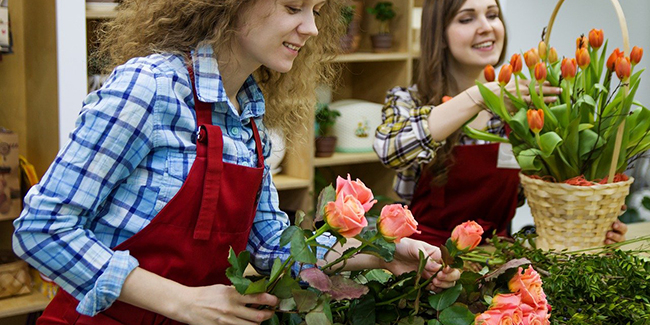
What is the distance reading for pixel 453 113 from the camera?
6.04 ft

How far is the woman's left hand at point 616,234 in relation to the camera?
166cm

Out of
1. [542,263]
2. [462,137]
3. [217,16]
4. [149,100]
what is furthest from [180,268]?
[462,137]

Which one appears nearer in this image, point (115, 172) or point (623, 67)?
point (115, 172)

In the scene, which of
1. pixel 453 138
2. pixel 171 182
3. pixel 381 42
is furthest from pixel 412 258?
pixel 381 42

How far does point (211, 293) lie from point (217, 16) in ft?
1.40

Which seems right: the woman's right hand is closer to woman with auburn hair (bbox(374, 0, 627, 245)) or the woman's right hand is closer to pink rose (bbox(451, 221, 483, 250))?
pink rose (bbox(451, 221, 483, 250))

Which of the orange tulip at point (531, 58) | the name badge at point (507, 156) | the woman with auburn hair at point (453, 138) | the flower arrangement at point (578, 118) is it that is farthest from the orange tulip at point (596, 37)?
the woman with auburn hair at point (453, 138)

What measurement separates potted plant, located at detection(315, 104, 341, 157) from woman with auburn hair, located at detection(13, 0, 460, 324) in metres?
1.68

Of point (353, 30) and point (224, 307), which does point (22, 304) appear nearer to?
point (224, 307)

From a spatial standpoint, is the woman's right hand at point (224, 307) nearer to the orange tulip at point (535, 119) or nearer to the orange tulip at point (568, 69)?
the orange tulip at point (535, 119)

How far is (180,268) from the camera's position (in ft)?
3.57

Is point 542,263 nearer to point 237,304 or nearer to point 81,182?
point 237,304

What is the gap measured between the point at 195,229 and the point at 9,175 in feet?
4.22

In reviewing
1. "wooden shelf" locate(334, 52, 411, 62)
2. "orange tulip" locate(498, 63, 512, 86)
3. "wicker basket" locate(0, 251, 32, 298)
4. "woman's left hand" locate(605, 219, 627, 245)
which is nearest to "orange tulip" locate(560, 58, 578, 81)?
"orange tulip" locate(498, 63, 512, 86)
